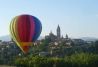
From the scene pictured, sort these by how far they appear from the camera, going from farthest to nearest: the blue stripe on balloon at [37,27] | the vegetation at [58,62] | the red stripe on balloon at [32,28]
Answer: the vegetation at [58,62] < the blue stripe on balloon at [37,27] < the red stripe on balloon at [32,28]

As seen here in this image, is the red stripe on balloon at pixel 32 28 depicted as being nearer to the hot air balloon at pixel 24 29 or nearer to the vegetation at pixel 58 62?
the hot air balloon at pixel 24 29

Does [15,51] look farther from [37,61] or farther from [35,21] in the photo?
[35,21]

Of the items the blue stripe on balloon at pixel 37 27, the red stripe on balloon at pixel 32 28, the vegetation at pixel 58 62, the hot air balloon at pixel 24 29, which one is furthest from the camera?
the vegetation at pixel 58 62

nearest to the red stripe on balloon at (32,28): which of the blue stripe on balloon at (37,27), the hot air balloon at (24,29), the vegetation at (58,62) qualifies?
the hot air balloon at (24,29)

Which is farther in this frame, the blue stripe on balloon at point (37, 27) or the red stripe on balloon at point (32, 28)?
the blue stripe on balloon at point (37, 27)

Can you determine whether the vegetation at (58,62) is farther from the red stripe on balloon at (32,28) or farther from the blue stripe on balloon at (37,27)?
the red stripe on balloon at (32,28)

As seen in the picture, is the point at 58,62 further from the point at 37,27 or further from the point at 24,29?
the point at 24,29

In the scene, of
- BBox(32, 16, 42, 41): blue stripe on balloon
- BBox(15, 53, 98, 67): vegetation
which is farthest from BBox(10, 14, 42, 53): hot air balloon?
BBox(15, 53, 98, 67): vegetation

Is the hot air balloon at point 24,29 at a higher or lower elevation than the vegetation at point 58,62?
higher
